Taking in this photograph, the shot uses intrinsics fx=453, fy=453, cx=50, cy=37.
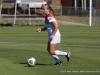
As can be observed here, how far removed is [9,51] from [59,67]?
6106mm

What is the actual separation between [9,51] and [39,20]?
3465 centimetres

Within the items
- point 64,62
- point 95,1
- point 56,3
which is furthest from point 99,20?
point 64,62

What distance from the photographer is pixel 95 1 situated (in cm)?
7000

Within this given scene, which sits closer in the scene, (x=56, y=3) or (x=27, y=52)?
(x=27, y=52)

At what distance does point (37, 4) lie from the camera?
6825 cm

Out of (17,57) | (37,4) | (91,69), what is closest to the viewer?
(91,69)

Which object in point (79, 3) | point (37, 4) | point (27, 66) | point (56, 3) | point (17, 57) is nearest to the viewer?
point (27, 66)

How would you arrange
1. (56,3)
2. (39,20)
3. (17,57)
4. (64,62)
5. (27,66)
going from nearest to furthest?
(27,66) < (64,62) < (17,57) < (39,20) < (56,3)

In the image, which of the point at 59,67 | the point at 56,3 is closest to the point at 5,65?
the point at 59,67

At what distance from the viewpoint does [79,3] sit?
72.9 meters

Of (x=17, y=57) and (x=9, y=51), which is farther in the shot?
(x=9, y=51)

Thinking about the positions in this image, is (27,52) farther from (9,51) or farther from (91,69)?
(91,69)

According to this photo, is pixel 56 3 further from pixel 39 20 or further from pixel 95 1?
pixel 39 20

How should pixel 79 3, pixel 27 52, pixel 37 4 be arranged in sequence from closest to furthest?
pixel 27 52, pixel 37 4, pixel 79 3
